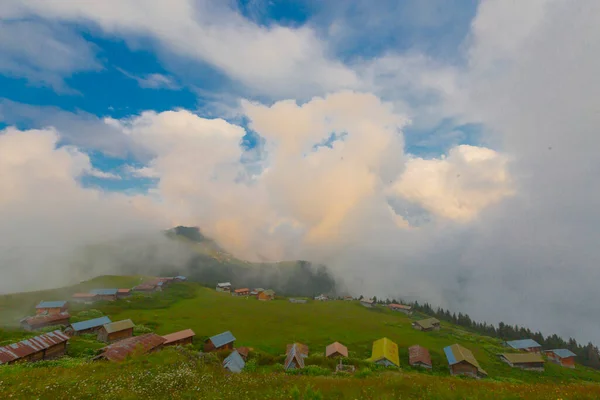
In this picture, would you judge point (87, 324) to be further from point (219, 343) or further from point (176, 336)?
point (219, 343)

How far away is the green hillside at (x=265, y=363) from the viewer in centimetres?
1053

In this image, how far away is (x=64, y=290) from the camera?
368 feet

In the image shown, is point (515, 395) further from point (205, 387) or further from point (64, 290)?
point (64, 290)

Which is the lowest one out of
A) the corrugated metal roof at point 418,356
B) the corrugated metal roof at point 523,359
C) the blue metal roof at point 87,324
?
the blue metal roof at point 87,324

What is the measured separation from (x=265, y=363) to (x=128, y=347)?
2248 centimetres

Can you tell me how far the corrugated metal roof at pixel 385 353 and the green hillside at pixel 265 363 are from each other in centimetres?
239

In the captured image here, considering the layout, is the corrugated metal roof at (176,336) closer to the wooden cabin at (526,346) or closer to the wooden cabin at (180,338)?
the wooden cabin at (180,338)

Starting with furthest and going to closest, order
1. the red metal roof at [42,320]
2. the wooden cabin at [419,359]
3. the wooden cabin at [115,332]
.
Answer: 1. the red metal roof at [42,320]
2. the wooden cabin at [115,332]
3. the wooden cabin at [419,359]

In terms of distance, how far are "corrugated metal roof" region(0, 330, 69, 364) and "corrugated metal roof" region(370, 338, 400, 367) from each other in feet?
174

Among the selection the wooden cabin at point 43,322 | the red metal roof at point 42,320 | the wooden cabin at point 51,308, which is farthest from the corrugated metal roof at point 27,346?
the wooden cabin at point 51,308

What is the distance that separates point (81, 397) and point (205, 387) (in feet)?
13.7

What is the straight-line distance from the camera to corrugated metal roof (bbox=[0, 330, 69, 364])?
1315 inches

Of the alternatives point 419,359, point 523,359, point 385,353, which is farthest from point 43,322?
point 523,359

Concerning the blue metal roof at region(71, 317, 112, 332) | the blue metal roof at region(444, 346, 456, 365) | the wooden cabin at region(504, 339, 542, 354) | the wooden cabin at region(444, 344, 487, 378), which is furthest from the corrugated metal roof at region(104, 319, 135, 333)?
the wooden cabin at region(504, 339, 542, 354)
